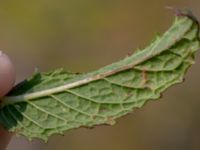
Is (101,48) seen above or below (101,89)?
above

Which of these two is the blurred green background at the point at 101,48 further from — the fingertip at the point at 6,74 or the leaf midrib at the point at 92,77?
the leaf midrib at the point at 92,77

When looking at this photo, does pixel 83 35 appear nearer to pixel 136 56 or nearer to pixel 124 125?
pixel 124 125

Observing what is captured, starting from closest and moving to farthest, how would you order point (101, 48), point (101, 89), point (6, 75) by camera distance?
point (101, 89)
point (6, 75)
point (101, 48)

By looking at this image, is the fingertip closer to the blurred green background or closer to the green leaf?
the green leaf

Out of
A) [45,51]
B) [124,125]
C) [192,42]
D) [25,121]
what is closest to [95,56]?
[45,51]

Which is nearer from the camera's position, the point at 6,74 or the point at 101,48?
the point at 6,74

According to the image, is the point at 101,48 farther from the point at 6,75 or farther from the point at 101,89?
the point at 101,89

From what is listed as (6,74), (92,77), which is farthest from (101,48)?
(92,77)
